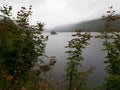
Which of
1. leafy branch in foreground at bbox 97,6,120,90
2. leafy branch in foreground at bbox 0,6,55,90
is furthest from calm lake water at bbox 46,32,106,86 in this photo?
leafy branch in foreground at bbox 0,6,55,90

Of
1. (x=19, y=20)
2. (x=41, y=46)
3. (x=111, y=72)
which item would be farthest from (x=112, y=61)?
(x=19, y=20)

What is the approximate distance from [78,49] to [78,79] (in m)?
1.64

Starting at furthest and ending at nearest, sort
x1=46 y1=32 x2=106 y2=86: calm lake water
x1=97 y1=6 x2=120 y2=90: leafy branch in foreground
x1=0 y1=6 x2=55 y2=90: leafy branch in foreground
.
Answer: x1=46 y1=32 x2=106 y2=86: calm lake water, x1=97 y1=6 x2=120 y2=90: leafy branch in foreground, x1=0 y1=6 x2=55 y2=90: leafy branch in foreground

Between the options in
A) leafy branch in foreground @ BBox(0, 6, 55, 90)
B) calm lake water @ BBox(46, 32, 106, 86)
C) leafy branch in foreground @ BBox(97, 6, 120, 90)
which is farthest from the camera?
calm lake water @ BBox(46, 32, 106, 86)

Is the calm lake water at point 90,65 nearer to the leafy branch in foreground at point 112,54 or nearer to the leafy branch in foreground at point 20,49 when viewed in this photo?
the leafy branch in foreground at point 112,54

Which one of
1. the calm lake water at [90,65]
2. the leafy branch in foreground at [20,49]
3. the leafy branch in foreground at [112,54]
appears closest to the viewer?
the leafy branch in foreground at [20,49]

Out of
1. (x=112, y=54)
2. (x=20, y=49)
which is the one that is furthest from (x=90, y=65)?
(x=20, y=49)

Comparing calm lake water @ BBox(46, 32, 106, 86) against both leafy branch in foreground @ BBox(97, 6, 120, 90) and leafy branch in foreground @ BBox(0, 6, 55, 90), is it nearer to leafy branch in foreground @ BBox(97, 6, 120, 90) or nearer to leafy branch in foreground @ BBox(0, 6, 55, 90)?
leafy branch in foreground @ BBox(97, 6, 120, 90)

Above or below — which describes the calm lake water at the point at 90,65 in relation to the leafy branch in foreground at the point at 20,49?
below

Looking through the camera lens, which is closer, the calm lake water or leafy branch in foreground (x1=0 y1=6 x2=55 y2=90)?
leafy branch in foreground (x1=0 y1=6 x2=55 y2=90)

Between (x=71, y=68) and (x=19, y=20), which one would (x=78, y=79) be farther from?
(x=19, y=20)

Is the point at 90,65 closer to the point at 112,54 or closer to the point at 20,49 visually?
the point at 112,54

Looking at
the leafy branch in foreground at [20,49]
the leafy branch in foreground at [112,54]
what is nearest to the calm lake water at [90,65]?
the leafy branch in foreground at [112,54]

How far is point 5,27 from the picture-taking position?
8703 mm
